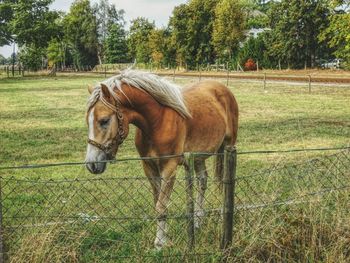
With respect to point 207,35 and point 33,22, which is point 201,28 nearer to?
point 207,35

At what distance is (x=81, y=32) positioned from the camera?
103625 mm

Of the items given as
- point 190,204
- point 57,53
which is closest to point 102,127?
point 190,204

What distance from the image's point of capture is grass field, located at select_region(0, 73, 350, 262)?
4762 mm

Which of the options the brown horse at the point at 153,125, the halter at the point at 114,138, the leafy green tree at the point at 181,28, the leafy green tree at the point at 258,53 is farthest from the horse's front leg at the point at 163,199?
the leafy green tree at the point at 181,28

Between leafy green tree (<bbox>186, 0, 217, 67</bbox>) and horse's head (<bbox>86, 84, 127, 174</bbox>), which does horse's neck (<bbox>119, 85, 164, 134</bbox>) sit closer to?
horse's head (<bbox>86, 84, 127, 174</bbox>)

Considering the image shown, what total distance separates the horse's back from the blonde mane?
412 millimetres

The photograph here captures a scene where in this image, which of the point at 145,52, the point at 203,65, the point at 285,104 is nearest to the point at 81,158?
the point at 285,104

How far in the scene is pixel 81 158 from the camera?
10.7 m

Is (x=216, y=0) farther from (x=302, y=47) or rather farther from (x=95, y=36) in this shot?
(x=95, y=36)

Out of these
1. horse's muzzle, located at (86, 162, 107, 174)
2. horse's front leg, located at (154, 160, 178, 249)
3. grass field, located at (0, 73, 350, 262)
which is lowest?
grass field, located at (0, 73, 350, 262)

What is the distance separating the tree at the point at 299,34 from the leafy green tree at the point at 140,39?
2953cm

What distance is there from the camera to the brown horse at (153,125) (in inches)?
192

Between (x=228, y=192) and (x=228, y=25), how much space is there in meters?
64.1

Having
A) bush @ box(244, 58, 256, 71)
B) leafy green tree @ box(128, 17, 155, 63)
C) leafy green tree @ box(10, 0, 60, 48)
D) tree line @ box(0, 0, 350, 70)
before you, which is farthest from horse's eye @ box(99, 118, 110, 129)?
leafy green tree @ box(128, 17, 155, 63)
